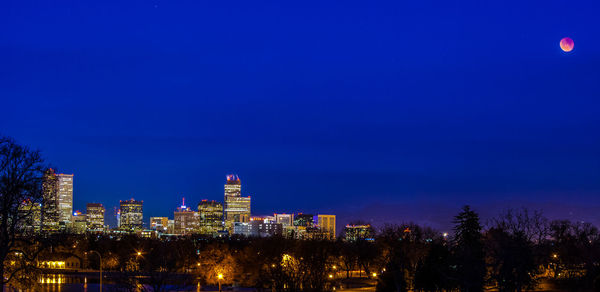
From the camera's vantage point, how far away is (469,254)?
173ft

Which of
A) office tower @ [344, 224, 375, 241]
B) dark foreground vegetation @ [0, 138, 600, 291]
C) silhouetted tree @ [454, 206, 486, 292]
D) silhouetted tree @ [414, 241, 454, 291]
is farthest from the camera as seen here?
office tower @ [344, 224, 375, 241]

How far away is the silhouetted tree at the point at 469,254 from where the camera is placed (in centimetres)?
5269

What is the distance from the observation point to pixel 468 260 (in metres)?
52.8

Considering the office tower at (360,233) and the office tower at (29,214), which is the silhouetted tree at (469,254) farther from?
the office tower at (360,233)

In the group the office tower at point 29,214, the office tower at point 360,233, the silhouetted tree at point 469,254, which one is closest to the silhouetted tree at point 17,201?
the office tower at point 29,214

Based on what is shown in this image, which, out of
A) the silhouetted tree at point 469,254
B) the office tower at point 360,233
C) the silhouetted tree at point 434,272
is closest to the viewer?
the silhouetted tree at point 469,254

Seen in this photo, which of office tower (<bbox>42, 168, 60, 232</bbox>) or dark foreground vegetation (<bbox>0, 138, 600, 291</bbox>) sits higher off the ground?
office tower (<bbox>42, 168, 60, 232</bbox>)

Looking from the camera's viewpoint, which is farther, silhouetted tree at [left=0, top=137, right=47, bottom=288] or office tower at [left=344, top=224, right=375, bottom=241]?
office tower at [left=344, top=224, right=375, bottom=241]

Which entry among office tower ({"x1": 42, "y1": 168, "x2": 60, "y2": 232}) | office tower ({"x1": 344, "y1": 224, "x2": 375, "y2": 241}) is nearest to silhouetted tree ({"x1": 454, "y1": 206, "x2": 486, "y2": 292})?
office tower ({"x1": 42, "y1": 168, "x2": 60, "y2": 232})

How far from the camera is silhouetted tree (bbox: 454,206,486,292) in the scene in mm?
52688

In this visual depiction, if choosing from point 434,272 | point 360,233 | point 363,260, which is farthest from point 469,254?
point 360,233

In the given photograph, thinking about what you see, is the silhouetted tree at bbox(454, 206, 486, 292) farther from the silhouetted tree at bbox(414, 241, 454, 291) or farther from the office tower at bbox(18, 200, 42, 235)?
the office tower at bbox(18, 200, 42, 235)

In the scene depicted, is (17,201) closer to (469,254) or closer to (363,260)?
(469,254)

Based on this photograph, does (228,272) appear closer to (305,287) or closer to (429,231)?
(305,287)
